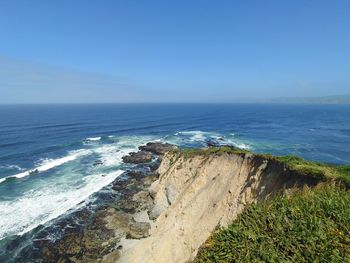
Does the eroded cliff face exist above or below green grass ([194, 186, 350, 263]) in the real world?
below

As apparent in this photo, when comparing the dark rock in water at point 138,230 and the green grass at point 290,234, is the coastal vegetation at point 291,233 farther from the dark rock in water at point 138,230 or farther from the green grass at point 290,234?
the dark rock in water at point 138,230

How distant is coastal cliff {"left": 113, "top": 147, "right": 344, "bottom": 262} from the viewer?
76.3 feet

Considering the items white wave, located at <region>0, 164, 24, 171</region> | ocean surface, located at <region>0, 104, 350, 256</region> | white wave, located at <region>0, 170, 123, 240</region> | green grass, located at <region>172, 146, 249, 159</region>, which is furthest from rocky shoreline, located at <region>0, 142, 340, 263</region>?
white wave, located at <region>0, 164, 24, 171</region>

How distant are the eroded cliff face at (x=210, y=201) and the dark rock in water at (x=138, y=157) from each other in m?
25.1

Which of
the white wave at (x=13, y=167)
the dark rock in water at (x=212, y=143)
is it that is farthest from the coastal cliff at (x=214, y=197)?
the white wave at (x=13, y=167)

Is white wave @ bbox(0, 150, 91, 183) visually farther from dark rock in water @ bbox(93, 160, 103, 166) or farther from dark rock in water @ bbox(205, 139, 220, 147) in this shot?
dark rock in water @ bbox(205, 139, 220, 147)

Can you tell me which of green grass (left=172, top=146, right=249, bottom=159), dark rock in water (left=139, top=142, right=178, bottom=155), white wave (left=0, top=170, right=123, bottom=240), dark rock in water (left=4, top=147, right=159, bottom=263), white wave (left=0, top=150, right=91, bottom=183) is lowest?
dark rock in water (left=4, top=147, right=159, bottom=263)

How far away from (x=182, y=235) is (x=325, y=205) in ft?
48.9

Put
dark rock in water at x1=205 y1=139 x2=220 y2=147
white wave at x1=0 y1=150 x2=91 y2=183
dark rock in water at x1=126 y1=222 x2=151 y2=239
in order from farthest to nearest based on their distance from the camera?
dark rock in water at x1=205 y1=139 x2=220 y2=147, white wave at x1=0 y1=150 x2=91 y2=183, dark rock in water at x1=126 y1=222 x2=151 y2=239

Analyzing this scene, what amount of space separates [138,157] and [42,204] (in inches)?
953

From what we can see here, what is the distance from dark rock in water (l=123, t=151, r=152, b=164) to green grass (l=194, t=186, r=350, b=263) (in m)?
44.0

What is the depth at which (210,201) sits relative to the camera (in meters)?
27.9

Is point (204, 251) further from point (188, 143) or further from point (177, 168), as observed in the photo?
point (188, 143)

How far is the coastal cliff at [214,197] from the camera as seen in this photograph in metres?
23.3
